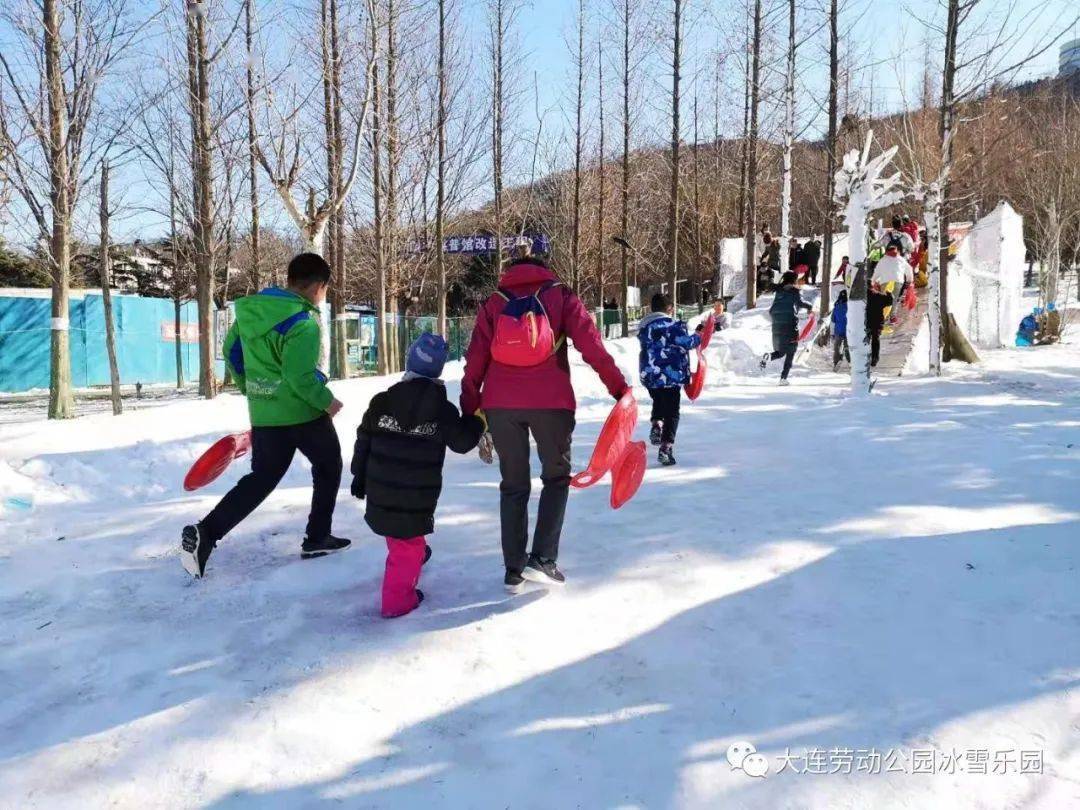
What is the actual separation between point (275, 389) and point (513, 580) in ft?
5.03

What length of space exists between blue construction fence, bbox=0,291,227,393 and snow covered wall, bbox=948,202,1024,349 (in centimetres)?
2175

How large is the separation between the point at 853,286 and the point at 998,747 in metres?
8.83

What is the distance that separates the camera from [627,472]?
13.3ft

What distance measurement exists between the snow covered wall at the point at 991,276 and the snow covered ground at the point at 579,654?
50.4ft

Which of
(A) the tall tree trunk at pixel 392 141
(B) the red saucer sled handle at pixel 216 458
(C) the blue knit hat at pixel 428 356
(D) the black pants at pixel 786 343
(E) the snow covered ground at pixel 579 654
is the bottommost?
(E) the snow covered ground at pixel 579 654

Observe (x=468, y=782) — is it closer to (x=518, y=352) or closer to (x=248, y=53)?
(x=518, y=352)

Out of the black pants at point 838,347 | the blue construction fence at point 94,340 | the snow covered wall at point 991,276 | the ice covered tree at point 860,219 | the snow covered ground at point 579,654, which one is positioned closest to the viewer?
the snow covered ground at point 579,654

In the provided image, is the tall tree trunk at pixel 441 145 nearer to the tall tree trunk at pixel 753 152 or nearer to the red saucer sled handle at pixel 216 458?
the tall tree trunk at pixel 753 152

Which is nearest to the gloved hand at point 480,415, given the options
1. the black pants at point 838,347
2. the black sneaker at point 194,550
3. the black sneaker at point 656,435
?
the black sneaker at point 194,550

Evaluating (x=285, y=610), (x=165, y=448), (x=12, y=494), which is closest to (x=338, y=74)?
(x=165, y=448)

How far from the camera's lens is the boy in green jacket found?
140 inches

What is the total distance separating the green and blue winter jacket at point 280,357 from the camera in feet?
11.6

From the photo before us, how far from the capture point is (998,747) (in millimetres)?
2193

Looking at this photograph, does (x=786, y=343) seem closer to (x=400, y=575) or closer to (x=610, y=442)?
(x=610, y=442)
